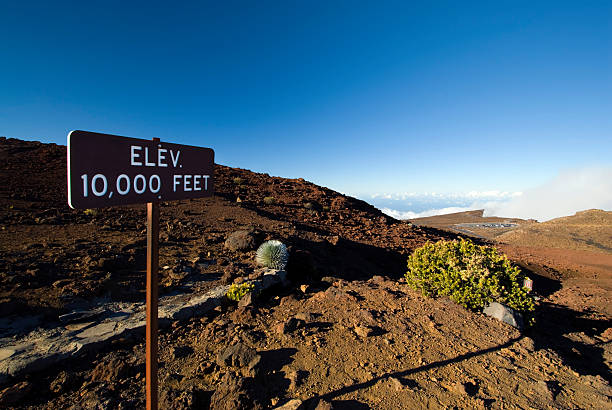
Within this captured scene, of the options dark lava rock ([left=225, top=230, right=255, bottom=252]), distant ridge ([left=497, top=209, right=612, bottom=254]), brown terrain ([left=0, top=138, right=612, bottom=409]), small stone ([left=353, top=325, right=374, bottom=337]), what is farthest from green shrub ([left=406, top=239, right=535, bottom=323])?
distant ridge ([left=497, top=209, right=612, bottom=254])

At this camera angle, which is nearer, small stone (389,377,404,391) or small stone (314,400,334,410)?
small stone (314,400,334,410)

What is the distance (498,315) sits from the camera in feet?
A: 14.8

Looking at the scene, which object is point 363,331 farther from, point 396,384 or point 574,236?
point 574,236

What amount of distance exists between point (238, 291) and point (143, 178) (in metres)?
3.54

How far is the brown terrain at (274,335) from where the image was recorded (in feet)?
9.29

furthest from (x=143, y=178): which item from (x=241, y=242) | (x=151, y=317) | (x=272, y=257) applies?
(x=241, y=242)

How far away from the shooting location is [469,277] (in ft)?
15.6

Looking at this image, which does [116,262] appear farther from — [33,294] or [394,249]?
[394,249]

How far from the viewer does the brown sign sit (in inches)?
65.6

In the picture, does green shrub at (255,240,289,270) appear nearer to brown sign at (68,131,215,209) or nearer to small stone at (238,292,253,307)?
small stone at (238,292,253,307)

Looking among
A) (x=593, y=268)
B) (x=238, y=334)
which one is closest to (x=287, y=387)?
(x=238, y=334)

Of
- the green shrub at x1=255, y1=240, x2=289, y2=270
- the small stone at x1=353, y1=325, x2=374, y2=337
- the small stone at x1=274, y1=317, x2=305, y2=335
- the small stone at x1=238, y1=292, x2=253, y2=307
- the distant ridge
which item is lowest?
the distant ridge

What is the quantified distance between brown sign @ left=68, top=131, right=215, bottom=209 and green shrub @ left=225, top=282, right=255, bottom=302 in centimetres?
301

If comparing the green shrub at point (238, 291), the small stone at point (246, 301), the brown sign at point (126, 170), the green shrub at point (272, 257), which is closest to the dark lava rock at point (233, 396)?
the small stone at point (246, 301)
